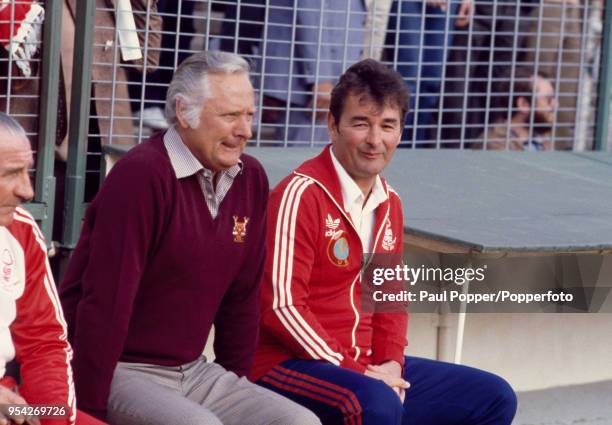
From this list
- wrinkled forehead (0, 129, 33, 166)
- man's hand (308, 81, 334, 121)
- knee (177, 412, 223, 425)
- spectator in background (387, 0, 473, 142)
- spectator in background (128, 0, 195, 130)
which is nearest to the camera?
wrinkled forehead (0, 129, 33, 166)

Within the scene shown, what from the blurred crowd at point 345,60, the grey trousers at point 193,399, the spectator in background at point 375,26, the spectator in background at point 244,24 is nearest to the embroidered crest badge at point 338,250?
the grey trousers at point 193,399

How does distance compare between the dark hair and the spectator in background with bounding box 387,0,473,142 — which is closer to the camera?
the dark hair

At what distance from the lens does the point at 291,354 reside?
4441 millimetres

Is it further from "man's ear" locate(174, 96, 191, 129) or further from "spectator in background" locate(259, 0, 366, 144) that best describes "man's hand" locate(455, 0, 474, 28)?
"man's ear" locate(174, 96, 191, 129)

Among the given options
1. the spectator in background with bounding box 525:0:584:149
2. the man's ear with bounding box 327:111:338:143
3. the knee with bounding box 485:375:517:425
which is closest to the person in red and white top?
the man's ear with bounding box 327:111:338:143

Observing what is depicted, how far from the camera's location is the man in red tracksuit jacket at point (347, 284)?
4367 millimetres

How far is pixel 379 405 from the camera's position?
13.6ft

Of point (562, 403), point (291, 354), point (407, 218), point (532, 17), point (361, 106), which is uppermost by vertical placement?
point (532, 17)

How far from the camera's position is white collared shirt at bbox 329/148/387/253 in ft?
15.0

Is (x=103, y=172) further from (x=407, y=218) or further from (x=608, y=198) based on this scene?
(x=608, y=198)

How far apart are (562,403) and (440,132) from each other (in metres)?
1.46

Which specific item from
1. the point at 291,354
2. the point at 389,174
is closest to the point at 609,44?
the point at 389,174

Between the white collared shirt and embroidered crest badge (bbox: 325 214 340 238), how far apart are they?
69mm

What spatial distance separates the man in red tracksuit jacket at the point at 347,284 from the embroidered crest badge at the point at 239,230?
0.81 feet
